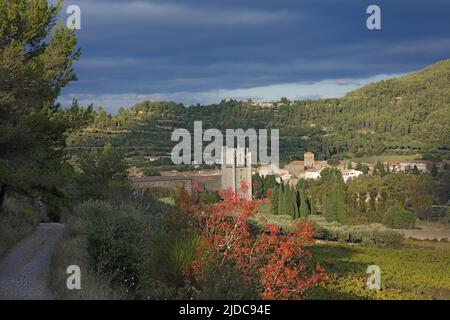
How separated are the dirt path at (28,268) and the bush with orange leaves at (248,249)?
10.1ft

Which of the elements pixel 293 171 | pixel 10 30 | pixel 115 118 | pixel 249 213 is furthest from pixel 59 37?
pixel 115 118

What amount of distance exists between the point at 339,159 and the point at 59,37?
305ft

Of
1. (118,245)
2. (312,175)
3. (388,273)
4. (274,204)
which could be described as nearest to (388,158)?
(312,175)

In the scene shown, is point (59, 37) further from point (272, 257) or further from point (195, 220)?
point (272, 257)

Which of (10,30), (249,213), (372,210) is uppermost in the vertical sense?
(10,30)

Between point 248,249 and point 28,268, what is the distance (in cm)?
541

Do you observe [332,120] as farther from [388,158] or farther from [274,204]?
[274,204]

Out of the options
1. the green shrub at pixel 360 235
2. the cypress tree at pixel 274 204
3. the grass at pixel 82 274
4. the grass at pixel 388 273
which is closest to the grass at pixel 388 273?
the grass at pixel 388 273

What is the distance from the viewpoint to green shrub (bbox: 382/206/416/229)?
56719mm

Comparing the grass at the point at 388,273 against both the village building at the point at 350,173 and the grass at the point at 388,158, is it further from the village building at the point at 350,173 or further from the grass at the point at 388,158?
the grass at the point at 388,158

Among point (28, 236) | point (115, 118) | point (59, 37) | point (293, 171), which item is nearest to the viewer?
point (59, 37)

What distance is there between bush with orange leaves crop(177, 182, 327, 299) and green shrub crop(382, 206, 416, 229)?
4940cm

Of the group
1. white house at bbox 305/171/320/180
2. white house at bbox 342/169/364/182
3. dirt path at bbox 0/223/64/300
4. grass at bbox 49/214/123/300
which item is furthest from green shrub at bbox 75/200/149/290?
white house at bbox 342/169/364/182

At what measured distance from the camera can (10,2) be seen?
14328 millimetres
